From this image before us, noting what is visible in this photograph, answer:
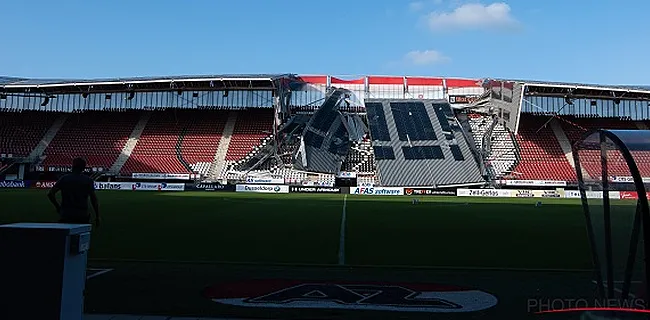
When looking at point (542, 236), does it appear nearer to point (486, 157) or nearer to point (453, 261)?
point (453, 261)

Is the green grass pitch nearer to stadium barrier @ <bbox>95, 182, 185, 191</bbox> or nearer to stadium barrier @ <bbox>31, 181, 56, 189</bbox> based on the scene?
stadium barrier @ <bbox>95, 182, 185, 191</bbox>

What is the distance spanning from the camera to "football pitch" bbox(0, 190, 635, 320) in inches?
245

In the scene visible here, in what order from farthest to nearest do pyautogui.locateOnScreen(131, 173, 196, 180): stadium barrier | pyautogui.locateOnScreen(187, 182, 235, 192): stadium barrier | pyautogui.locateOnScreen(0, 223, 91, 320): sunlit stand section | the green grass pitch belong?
1. pyautogui.locateOnScreen(131, 173, 196, 180): stadium barrier
2. pyautogui.locateOnScreen(187, 182, 235, 192): stadium barrier
3. the green grass pitch
4. pyautogui.locateOnScreen(0, 223, 91, 320): sunlit stand section

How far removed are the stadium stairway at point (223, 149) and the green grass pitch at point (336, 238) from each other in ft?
93.5

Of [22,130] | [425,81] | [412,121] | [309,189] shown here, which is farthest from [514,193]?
[22,130]

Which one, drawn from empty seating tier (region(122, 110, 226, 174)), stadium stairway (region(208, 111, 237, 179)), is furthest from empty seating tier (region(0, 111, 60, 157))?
stadium stairway (region(208, 111, 237, 179))

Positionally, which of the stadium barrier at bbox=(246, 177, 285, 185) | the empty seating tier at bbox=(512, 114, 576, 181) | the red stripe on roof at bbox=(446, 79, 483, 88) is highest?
the red stripe on roof at bbox=(446, 79, 483, 88)

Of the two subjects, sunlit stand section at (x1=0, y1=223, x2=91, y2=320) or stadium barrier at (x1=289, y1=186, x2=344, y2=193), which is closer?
sunlit stand section at (x1=0, y1=223, x2=91, y2=320)

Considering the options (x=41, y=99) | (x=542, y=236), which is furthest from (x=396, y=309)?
(x=41, y=99)

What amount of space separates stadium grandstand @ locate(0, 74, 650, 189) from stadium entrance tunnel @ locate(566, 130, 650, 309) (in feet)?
134

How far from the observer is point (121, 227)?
1559 centimetres

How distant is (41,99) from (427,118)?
44713mm

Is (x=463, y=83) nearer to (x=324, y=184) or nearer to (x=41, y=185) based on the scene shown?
(x=324, y=184)

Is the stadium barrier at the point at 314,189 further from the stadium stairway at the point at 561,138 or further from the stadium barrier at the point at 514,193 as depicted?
the stadium stairway at the point at 561,138
